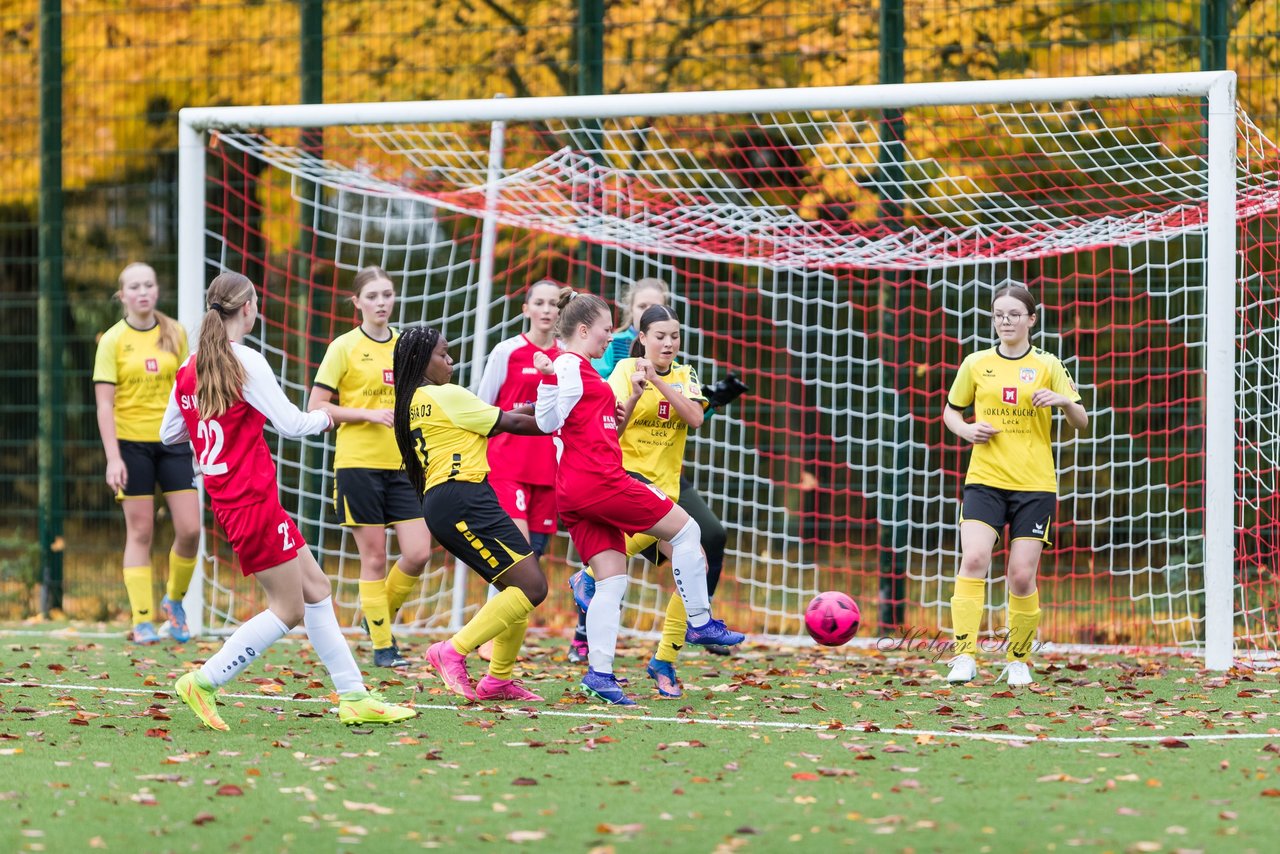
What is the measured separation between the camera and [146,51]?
11.7 m

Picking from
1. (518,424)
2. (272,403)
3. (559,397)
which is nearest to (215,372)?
(272,403)

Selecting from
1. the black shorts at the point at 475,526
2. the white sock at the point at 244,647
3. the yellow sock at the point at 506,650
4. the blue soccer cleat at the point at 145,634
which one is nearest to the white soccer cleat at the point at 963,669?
the yellow sock at the point at 506,650

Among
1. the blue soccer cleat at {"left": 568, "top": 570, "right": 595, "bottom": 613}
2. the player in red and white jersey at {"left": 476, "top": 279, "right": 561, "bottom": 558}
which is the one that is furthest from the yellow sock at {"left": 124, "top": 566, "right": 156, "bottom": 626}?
the blue soccer cleat at {"left": 568, "top": 570, "right": 595, "bottom": 613}

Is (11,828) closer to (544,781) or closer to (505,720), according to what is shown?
(544,781)

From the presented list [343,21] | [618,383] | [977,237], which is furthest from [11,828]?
[343,21]

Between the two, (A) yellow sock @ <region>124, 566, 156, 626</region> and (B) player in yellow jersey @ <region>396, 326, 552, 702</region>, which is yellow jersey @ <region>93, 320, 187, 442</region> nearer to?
(A) yellow sock @ <region>124, 566, 156, 626</region>

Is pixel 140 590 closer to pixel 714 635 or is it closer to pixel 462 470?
pixel 462 470

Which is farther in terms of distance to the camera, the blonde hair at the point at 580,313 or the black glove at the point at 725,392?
the black glove at the point at 725,392

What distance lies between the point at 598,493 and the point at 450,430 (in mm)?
669

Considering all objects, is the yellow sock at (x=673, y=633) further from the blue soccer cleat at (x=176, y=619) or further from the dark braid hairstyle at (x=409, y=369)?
the blue soccer cleat at (x=176, y=619)

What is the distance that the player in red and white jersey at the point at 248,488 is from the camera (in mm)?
6043

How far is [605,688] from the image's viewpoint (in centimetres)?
686

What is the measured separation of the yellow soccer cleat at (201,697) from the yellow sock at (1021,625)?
3.64 metres

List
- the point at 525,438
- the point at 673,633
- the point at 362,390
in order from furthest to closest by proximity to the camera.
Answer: the point at 362,390, the point at 525,438, the point at 673,633
